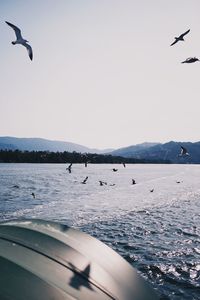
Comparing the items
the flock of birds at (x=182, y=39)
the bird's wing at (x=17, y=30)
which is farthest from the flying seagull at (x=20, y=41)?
the flock of birds at (x=182, y=39)

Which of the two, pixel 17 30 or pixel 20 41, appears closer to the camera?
pixel 17 30

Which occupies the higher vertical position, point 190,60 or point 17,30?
point 17,30

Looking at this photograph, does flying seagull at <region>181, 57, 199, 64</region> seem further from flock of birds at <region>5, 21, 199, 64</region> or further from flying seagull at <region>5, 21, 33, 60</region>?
flying seagull at <region>5, 21, 33, 60</region>

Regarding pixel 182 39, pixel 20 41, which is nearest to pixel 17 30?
pixel 20 41

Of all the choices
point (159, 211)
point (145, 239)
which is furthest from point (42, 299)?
point (159, 211)

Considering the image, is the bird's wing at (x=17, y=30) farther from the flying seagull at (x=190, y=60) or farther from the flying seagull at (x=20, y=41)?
the flying seagull at (x=190, y=60)

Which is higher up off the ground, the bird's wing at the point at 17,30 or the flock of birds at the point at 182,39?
Answer: the bird's wing at the point at 17,30

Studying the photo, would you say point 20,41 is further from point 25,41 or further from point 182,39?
point 182,39

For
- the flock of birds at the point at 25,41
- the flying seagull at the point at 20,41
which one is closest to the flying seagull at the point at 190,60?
the flock of birds at the point at 25,41

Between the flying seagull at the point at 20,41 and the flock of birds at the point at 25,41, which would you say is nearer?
the flock of birds at the point at 25,41

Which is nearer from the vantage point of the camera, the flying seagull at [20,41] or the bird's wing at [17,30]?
the bird's wing at [17,30]

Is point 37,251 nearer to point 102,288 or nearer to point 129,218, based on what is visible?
point 102,288

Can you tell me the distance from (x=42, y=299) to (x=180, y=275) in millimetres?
12180

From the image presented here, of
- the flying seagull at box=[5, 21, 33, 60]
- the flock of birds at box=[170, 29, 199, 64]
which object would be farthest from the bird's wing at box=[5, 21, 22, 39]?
the flock of birds at box=[170, 29, 199, 64]
